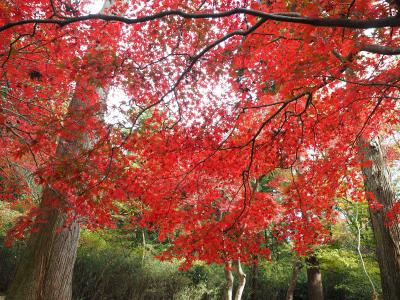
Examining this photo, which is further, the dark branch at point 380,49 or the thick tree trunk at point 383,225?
the thick tree trunk at point 383,225

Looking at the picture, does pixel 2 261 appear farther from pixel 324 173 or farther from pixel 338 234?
pixel 338 234

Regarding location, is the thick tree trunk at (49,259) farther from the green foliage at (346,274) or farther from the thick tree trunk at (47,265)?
the green foliage at (346,274)

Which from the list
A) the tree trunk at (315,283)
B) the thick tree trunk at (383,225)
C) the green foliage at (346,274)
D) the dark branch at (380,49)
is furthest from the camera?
the tree trunk at (315,283)

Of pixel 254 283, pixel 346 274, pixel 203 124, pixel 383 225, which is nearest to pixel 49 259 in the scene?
pixel 203 124

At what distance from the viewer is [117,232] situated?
16.1 meters

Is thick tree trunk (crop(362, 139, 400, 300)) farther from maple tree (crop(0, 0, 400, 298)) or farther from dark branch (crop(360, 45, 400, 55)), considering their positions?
dark branch (crop(360, 45, 400, 55))

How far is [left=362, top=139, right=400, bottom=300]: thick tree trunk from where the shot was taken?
5730 millimetres

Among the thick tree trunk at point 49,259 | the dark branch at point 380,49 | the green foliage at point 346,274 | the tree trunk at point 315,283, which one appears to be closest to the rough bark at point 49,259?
the thick tree trunk at point 49,259

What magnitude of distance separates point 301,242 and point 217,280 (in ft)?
23.2

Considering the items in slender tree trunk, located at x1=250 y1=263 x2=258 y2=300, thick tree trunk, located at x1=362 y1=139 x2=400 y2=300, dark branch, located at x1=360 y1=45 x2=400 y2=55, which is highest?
dark branch, located at x1=360 y1=45 x2=400 y2=55

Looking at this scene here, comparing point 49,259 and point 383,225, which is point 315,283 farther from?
point 49,259

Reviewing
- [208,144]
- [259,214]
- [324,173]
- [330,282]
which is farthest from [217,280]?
[208,144]

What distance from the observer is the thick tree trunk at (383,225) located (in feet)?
18.8

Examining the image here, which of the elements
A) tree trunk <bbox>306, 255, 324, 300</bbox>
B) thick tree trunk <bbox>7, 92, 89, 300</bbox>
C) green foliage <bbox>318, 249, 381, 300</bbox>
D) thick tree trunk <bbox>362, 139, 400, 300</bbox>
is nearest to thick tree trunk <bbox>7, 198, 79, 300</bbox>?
thick tree trunk <bbox>7, 92, 89, 300</bbox>
